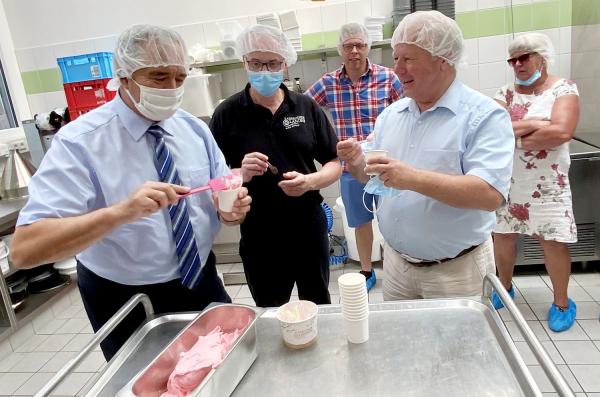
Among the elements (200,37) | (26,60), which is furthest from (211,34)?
(26,60)

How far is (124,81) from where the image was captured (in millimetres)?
1443

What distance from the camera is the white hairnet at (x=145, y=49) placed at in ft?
4.49

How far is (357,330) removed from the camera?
47.3 inches

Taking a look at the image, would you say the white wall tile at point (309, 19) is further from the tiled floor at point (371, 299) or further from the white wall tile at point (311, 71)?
the tiled floor at point (371, 299)

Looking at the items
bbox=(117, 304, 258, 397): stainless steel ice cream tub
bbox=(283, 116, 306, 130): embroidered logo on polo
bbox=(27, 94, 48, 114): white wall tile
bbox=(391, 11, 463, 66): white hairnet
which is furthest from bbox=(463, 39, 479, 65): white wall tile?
bbox=(27, 94, 48, 114): white wall tile

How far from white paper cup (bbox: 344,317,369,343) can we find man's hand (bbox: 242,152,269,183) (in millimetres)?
858

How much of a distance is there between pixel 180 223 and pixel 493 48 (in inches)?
132

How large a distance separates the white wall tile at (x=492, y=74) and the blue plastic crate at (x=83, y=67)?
10.7 feet

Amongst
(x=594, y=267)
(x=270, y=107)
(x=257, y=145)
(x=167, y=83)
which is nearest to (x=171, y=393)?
(x=167, y=83)

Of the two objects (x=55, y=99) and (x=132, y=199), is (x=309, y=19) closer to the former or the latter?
(x=55, y=99)

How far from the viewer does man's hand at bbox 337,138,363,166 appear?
1.77 m

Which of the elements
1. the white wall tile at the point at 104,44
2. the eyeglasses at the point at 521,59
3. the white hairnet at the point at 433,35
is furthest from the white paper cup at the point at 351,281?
the white wall tile at the point at 104,44

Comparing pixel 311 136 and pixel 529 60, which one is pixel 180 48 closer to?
pixel 311 136

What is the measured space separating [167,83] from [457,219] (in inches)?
43.0
